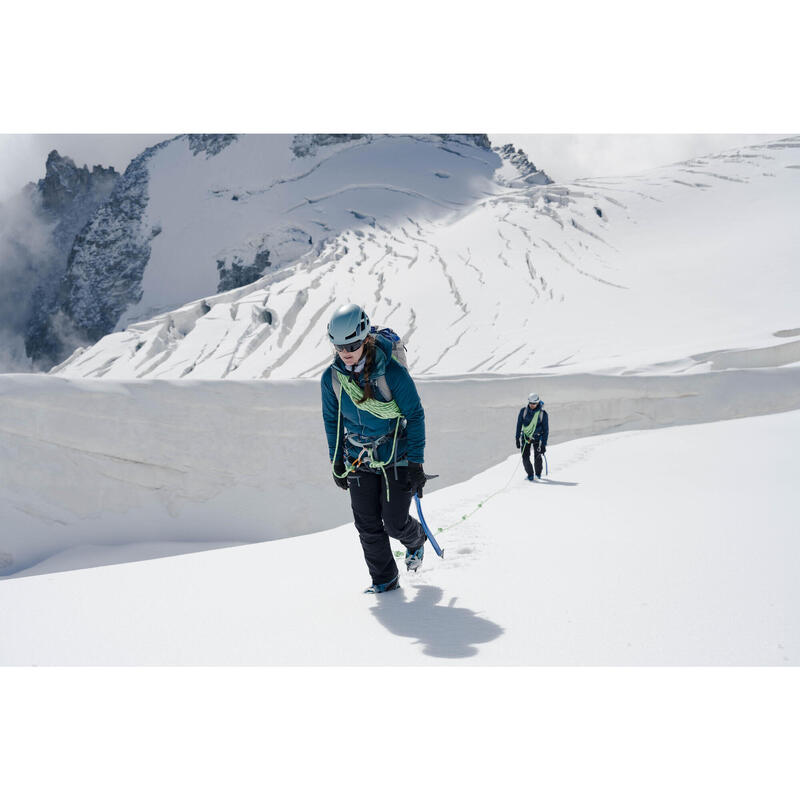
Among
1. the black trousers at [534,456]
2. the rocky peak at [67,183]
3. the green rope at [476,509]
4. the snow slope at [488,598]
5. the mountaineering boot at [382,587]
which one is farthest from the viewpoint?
the rocky peak at [67,183]

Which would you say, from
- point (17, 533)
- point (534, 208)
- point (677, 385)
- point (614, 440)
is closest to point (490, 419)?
point (614, 440)

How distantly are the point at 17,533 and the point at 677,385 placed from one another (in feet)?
32.9

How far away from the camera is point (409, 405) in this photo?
9.27ft

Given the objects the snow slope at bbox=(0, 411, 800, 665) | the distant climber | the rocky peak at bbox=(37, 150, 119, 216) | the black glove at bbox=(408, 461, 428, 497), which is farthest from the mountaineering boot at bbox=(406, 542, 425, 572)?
the rocky peak at bbox=(37, 150, 119, 216)

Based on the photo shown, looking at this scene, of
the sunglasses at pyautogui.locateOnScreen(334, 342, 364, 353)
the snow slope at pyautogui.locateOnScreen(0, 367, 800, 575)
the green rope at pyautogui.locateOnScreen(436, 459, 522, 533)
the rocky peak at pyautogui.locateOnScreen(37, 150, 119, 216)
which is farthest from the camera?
the rocky peak at pyautogui.locateOnScreen(37, 150, 119, 216)

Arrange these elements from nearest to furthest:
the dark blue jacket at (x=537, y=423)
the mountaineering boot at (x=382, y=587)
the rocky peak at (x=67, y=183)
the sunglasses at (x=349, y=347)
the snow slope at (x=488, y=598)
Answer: the snow slope at (x=488, y=598)
the sunglasses at (x=349, y=347)
the mountaineering boot at (x=382, y=587)
the dark blue jacket at (x=537, y=423)
the rocky peak at (x=67, y=183)

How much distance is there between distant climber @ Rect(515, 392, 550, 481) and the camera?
6.60m

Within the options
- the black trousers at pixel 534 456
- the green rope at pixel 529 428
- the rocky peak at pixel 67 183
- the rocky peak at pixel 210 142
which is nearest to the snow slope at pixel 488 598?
the black trousers at pixel 534 456

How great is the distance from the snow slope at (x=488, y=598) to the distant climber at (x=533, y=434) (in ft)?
6.76

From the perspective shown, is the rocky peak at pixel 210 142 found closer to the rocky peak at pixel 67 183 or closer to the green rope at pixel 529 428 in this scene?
the rocky peak at pixel 67 183

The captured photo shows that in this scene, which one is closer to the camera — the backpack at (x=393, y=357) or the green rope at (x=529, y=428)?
→ the backpack at (x=393, y=357)

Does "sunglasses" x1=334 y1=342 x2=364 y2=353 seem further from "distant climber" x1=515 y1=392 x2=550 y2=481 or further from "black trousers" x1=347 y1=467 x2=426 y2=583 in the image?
"distant climber" x1=515 y1=392 x2=550 y2=481

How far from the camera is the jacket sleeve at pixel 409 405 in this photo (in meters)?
2.80

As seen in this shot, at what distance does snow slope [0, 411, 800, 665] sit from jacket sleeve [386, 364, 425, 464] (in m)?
0.67
